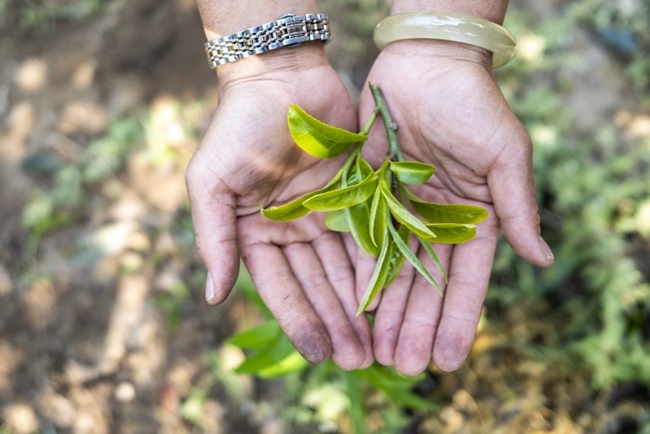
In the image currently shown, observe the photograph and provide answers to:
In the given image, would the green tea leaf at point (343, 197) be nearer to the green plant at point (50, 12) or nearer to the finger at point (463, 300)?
the finger at point (463, 300)

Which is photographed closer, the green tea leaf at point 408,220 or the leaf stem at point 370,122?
the green tea leaf at point 408,220

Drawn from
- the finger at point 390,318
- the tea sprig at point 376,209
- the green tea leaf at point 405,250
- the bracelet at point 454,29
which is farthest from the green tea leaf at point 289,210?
the bracelet at point 454,29

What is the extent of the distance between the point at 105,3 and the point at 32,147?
89 cm

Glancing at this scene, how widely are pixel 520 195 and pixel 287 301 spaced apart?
2.33 feet

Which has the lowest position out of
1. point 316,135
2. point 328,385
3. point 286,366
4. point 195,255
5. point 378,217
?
point 328,385

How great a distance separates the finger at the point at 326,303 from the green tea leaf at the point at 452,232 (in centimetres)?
35

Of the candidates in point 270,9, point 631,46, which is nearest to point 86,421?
point 270,9

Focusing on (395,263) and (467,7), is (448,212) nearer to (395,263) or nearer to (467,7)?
(395,263)

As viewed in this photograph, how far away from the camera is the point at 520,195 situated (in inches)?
65.4

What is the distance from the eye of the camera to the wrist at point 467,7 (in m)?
1.86

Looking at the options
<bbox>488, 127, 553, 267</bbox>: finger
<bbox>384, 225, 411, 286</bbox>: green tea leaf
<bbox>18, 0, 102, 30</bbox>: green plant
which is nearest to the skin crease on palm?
<bbox>488, 127, 553, 267</bbox>: finger

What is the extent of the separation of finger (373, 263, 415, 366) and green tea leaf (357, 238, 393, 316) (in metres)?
0.16

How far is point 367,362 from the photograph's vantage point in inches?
68.7

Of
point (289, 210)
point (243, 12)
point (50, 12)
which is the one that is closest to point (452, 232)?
point (289, 210)
